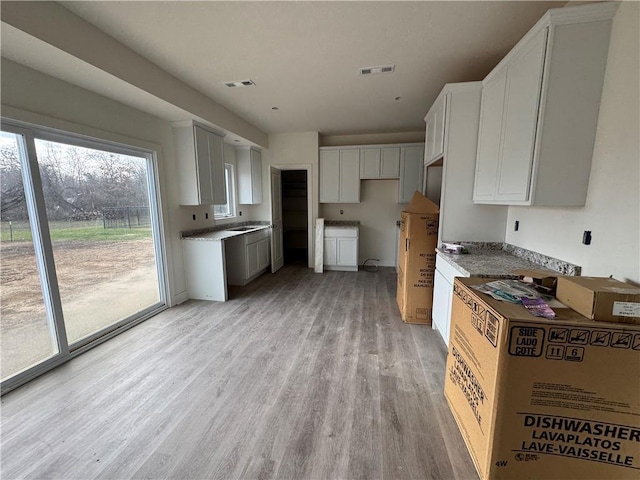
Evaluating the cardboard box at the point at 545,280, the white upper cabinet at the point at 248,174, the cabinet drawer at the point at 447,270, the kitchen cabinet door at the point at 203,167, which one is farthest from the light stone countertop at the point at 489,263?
the white upper cabinet at the point at 248,174

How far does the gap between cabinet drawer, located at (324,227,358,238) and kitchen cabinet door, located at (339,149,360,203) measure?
1.94ft

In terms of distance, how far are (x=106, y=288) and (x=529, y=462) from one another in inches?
145

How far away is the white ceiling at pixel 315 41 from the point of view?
177 cm

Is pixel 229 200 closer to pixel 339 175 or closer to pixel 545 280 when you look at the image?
pixel 339 175

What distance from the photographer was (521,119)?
1824 mm

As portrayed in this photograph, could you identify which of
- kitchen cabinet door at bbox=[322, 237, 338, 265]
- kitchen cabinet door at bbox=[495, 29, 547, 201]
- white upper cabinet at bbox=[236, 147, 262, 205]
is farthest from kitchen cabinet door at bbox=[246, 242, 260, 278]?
kitchen cabinet door at bbox=[495, 29, 547, 201]

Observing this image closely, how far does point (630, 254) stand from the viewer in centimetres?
134

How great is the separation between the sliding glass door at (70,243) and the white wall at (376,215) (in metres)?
3.40

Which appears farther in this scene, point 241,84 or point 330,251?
point 330,251

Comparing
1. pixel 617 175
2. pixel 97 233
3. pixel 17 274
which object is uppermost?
pixel 617 175

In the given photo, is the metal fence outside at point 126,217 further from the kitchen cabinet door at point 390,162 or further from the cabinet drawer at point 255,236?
the kitchen cabinet door at point 390,162

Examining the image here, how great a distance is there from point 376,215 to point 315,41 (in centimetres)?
367

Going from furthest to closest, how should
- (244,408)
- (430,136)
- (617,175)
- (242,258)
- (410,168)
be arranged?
(410,168)
(242,258)
(430,136)
(244,408)
(617,175)


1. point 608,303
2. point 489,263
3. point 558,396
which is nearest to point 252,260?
point 489,263
